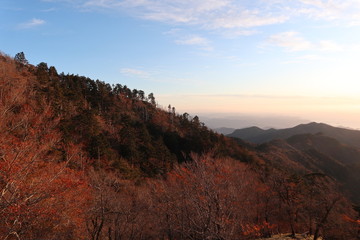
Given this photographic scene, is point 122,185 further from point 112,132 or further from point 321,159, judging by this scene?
point 321,159

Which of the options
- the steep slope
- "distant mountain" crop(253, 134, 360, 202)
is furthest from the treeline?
"distant mountain" crop(253, 134, 360, 202)

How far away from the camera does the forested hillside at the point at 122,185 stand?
33.6 ft

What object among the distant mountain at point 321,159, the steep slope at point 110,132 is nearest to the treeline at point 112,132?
the steep slope at point 110,132

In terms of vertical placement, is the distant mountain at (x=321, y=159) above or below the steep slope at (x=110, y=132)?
below

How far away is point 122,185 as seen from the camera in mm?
28703

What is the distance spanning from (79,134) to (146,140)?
16.0m

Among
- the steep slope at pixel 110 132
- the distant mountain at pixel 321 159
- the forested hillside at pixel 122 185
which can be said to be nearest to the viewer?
the forested hillside at pixel 122 185

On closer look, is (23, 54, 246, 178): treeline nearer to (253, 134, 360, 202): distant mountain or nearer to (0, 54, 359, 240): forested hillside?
(0, 54, 359, 240): forested hillside

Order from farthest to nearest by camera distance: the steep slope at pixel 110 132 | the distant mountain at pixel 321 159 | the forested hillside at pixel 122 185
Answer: the distant mountain at pixel 321 159 → the steep slope at pixel 110 132 → the forested hillside at pixel 122 185

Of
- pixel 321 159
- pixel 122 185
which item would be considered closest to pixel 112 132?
pixel 122 185

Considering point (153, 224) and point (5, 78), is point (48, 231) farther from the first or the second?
point (5, 78)

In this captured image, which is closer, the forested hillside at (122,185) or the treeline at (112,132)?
the forested hillside at (122,185)

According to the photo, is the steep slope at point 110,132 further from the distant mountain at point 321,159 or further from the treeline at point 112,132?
the distant mountain at point 321,159

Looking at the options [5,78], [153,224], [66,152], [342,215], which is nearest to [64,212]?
[153,224]
